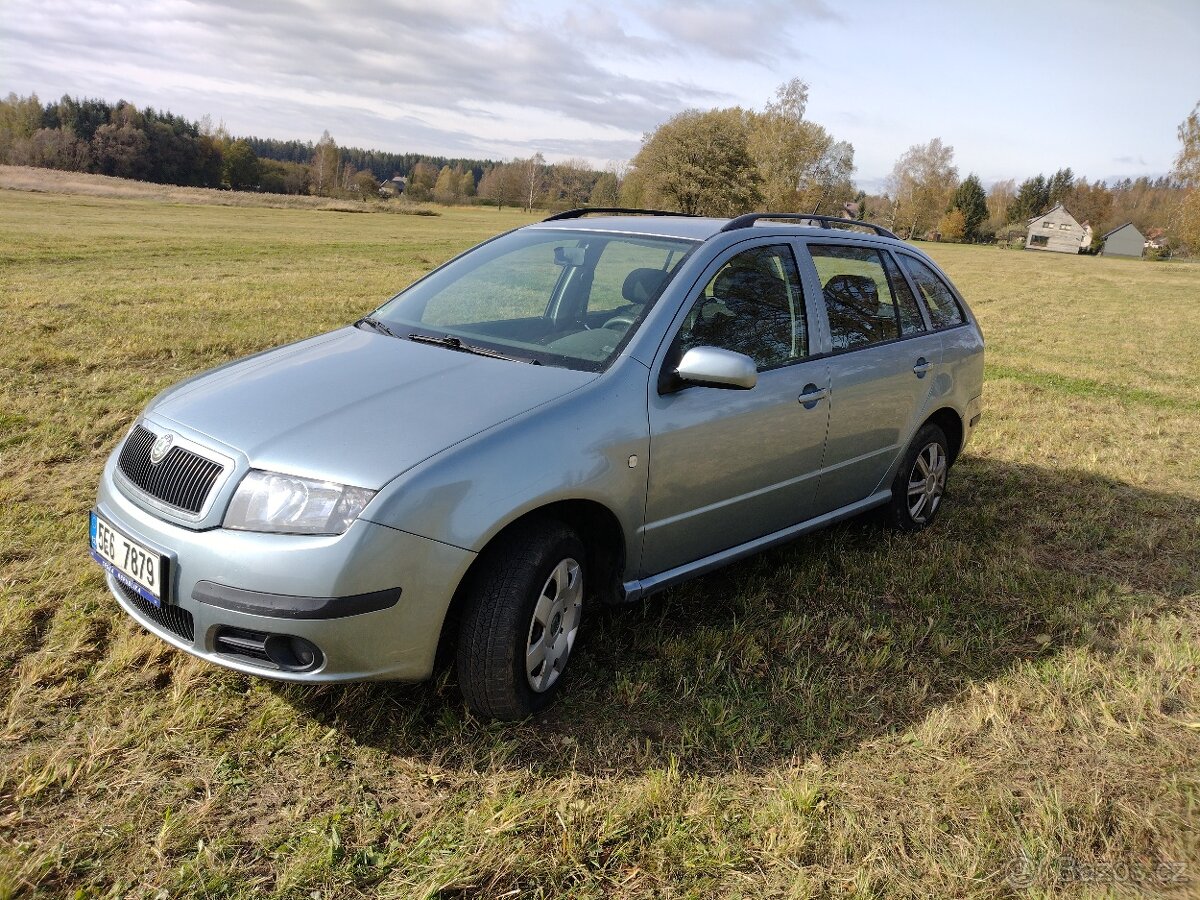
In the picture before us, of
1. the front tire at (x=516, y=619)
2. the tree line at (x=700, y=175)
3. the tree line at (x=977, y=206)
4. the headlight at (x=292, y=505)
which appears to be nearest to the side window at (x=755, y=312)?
the front tire at (x=516, y=619)

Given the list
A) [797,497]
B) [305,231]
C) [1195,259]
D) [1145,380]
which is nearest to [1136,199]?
[1195,259]

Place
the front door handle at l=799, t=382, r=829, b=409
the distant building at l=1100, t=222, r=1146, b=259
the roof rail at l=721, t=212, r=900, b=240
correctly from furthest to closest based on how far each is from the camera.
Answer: the distant building at l=1100, t=222, r=1146, b=259 → the roof rail at l=721, t=212, r=900, b=240 → the front door handle at l=799, t=382, r=829, b=409

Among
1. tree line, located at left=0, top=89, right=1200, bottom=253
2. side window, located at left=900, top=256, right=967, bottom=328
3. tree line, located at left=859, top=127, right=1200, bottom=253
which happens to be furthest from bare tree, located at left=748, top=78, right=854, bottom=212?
side window, located at left=900, top=256, right=967, bottom=328

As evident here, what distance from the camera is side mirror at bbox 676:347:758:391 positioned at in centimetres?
322

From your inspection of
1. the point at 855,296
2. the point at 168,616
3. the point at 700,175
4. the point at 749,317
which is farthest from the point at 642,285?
the point at 700,175

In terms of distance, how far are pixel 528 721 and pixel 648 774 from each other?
18.8 inches

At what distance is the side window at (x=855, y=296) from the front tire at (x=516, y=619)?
1.95 meters

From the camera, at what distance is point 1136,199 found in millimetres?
130500

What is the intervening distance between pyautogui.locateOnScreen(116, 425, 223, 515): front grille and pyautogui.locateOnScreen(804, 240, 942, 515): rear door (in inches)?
106

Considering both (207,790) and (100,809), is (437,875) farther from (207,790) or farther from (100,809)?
(100,809)

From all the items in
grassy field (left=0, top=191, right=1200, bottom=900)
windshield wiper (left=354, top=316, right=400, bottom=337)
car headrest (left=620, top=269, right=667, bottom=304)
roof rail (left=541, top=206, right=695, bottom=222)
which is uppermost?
roof rail (left=541, top=206, right=695, bottom=222)

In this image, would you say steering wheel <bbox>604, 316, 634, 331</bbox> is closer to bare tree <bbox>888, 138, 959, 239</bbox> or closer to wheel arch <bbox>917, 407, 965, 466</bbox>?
wheel arch <bbox>917, 407, 965, 466</bbox>

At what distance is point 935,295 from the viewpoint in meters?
5.24

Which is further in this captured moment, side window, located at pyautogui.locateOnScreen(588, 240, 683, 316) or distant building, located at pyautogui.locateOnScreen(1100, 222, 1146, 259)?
distant building, located at pyautogui.locateOnScreen(1100, 222, 1146, 259)
